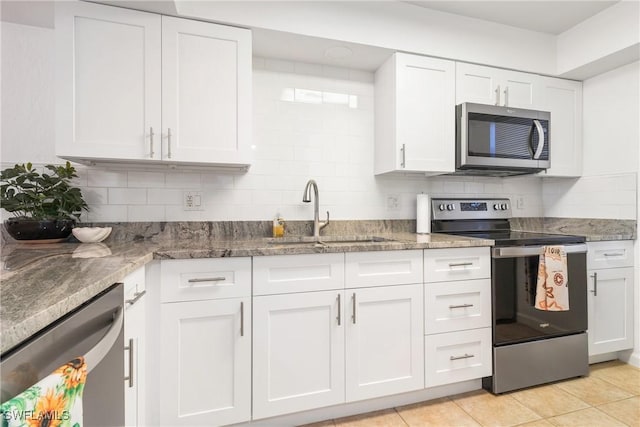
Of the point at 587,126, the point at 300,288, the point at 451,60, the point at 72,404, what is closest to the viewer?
the point at 72,404

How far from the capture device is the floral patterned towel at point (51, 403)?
0.45m

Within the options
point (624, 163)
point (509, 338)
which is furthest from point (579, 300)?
point (624, 163)

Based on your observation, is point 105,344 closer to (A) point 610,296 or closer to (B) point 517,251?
(B) point 517,251

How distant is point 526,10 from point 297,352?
2.60 meters

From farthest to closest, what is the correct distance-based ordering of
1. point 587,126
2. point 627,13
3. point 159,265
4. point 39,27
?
point 587,126, point 627,13, point 39,27, point 159,265

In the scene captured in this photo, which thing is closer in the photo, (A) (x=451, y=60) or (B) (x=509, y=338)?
(B) (x=509, y=338)

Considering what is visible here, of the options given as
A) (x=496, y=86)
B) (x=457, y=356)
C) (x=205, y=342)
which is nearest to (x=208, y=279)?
(x=205, y=342)

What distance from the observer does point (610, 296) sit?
2242mm

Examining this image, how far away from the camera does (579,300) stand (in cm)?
208

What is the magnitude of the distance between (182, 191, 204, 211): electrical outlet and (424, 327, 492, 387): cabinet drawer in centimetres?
159

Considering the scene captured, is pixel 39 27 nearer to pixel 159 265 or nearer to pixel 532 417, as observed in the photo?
pixel 159 265

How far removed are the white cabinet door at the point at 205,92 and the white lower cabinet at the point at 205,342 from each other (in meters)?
0.66

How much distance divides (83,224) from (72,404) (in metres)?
1.63

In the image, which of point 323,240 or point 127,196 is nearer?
point 127,196
